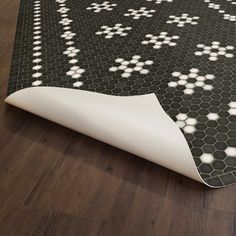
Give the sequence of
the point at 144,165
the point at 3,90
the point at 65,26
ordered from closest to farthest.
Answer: the point at 144,165 < the point at 3,90 < the point at 65,26

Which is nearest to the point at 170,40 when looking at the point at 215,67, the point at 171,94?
the point at 215,67

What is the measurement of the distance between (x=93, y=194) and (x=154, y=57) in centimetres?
78

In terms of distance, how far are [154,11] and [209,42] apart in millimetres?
489

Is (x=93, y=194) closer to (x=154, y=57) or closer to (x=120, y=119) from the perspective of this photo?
(x=120, y=119)

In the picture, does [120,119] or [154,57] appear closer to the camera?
[120,119]

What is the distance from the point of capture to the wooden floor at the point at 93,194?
3.20 ft

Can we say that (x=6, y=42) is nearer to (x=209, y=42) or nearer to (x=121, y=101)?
(x=121, y=101)

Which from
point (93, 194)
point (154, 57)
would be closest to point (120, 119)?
point (93, 194)

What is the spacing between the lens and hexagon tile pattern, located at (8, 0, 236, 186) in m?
1.20

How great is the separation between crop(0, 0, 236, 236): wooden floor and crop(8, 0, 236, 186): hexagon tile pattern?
11cm

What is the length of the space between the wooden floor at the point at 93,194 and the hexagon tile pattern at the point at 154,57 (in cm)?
11

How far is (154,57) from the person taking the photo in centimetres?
161

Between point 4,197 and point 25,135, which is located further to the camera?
point 25,135

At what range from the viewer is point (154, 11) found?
2.00 m
